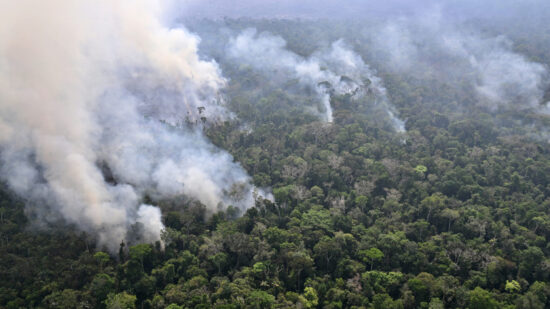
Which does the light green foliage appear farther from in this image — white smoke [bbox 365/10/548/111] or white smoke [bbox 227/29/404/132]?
white smoke [bbox 365/10/548/111]

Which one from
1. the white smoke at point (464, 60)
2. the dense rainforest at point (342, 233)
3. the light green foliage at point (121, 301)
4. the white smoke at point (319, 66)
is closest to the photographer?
the light green foliage at point (121, 301)

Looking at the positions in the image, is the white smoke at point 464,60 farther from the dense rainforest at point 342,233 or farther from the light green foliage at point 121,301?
the light green foliage at point 121,301

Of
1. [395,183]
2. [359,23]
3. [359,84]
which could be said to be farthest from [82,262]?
[359,23]

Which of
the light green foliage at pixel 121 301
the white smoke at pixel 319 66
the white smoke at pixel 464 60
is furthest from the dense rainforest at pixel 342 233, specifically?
the white smoke at pixel 319 66

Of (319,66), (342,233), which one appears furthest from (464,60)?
(342,233)

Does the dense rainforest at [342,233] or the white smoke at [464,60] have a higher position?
the white smoke at [464,60]

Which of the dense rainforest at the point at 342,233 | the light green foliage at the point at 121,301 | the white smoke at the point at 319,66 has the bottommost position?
the light green foliage at the point at 121,301

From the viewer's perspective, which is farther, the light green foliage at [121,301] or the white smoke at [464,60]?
the white smoke at [464,60]

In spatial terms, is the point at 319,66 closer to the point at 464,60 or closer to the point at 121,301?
the point at 464,60
